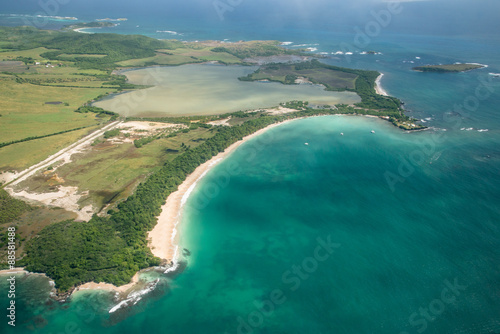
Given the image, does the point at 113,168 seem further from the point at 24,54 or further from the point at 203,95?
the point at 24,54

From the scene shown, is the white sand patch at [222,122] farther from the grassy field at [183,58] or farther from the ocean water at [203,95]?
the grassy field at [183,58]

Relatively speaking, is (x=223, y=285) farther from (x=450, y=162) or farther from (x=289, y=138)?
(x=450, y=162)

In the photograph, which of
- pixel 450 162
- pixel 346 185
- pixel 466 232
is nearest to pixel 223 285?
pixel 346 185

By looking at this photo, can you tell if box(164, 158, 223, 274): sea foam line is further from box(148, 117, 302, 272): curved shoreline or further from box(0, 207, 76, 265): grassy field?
box(0, 207, 76, 265): grassy field

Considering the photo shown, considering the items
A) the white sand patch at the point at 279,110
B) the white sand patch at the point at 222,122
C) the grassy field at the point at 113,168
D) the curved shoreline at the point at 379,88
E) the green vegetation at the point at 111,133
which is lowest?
the grassy field at the point at 113,168

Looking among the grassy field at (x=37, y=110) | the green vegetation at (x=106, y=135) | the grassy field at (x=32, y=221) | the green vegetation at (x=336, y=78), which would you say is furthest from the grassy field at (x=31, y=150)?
the green vegetation at (x=336, y=78)

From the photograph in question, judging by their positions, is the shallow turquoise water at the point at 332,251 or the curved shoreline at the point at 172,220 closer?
the shallow turquoise water at the point at 332,251

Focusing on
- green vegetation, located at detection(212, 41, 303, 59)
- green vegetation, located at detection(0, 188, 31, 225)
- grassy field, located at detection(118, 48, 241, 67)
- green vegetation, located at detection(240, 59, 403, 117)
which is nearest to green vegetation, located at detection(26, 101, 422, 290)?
green vegetation, located at detection(0, 188, 31, 225)

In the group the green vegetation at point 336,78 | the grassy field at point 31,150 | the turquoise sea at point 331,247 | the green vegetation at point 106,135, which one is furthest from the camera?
the green vegetation at point 336,78
